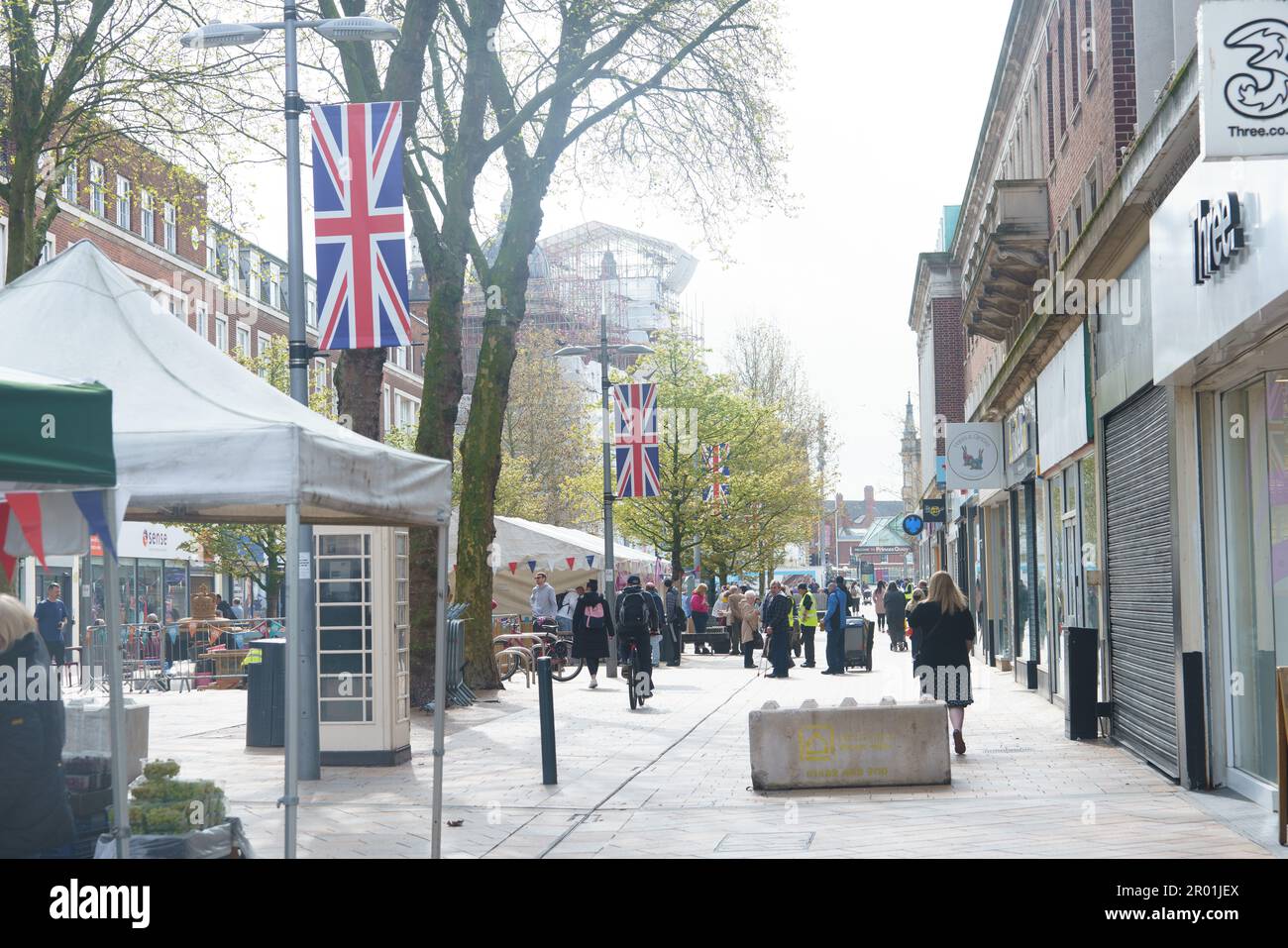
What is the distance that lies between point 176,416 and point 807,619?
85.3ft

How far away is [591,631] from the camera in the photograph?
27.3m

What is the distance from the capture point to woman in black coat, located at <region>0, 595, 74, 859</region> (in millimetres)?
6629

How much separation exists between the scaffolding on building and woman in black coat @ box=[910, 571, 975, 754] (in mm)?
60241

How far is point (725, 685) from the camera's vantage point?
89.2 feet

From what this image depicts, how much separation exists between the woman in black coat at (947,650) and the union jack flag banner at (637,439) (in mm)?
14807

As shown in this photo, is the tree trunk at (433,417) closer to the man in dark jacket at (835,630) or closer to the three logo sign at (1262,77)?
the man in dark jacket at (835,630)

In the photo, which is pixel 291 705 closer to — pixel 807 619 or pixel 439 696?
pixel 439 696

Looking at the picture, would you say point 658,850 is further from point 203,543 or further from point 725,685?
point 203,543

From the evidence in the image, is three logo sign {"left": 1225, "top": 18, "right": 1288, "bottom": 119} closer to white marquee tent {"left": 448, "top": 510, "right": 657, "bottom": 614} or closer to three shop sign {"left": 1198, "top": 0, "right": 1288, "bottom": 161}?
three shop sign {"left": 1198, "top": 0, "right": 1288, "bottom": 161}

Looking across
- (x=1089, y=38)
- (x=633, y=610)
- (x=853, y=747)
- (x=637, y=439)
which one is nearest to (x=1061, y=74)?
(x=1089, y=38)

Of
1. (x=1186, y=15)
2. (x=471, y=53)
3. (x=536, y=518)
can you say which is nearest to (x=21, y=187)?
(x=471, y=53)

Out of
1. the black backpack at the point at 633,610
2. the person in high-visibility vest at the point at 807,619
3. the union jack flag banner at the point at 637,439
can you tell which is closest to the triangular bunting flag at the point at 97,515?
the black backpack at the point at 633,610

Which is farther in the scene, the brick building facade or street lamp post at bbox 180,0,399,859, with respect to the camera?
the brick building facade

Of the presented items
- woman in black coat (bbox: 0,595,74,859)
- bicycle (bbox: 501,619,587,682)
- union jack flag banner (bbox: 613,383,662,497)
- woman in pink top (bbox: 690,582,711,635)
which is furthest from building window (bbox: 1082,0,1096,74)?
woman in pink top (bbox: 690,582,711,635)
